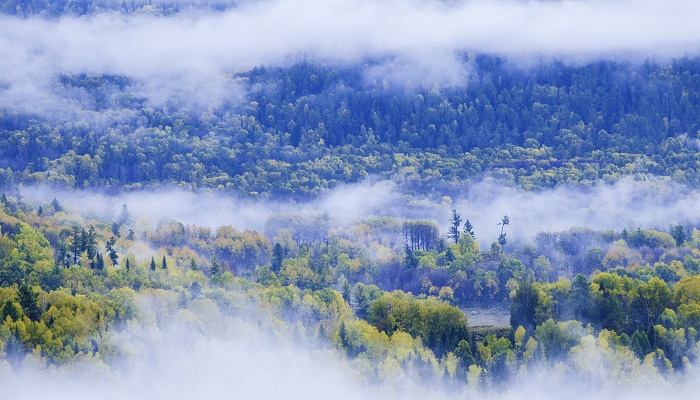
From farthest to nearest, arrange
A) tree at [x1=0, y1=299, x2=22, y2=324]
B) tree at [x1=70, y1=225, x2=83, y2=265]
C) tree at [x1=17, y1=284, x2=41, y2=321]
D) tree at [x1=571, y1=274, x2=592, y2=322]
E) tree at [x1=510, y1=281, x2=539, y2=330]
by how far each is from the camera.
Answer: tree at [x1=70, y1=225, x2=83, y2=265] < tree at [x1=510, y1=281, x2=539, y2=330] < tree at [x1=571, y1=274, x2=592, y2=322] < tree at [x1=17, y1=284, x2=41, y2=321] < tree at [x1=0, y1=299, x2=22, y2=324]

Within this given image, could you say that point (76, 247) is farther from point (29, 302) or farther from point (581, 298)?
point (581, 298)

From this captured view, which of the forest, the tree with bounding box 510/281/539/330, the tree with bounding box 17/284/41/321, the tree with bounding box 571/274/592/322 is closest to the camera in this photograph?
the forest

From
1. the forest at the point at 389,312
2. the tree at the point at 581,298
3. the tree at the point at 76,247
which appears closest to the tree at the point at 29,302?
the forest at the point at 389,312

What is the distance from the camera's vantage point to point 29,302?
156500mm

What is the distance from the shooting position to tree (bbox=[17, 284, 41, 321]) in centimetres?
15388

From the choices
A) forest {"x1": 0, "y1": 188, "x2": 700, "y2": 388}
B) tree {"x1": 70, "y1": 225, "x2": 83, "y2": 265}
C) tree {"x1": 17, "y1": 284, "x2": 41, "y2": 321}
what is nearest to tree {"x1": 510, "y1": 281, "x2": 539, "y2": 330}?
forest {"x1": 0, "y1": 188, "x2": 700, "y2": 388}

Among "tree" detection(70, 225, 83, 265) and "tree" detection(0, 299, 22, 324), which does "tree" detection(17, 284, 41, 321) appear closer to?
"tree" detection(0, 299, 22, 324)

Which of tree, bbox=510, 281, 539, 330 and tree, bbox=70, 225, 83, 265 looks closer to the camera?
tree, bbox=510, 281, 539, 330

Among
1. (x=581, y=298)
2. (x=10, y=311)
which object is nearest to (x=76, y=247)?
(x=10, y=311)

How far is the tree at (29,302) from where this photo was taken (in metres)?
154

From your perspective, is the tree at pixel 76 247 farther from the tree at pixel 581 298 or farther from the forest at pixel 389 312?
the tree at pixel 581 298

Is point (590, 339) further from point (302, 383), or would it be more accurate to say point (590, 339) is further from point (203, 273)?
point (203, 273)

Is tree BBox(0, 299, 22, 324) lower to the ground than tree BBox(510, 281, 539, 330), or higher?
higher

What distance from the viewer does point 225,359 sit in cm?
14962
